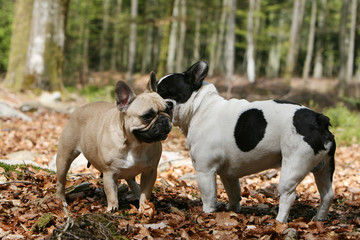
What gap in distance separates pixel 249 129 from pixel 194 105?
31.6 inches

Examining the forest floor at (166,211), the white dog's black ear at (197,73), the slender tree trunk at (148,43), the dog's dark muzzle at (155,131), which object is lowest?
the forest floor at (166,211)

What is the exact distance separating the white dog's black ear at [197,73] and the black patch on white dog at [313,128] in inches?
47.8

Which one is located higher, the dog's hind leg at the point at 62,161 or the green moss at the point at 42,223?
the dog's hind leg at the point at 62,161

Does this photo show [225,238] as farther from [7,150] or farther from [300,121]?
[7,150]

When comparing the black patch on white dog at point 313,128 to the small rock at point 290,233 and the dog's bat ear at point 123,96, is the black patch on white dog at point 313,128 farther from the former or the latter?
the dog's bat ear at point 123,96

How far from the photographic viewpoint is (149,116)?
12.3 feet

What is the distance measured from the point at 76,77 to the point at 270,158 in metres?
23.7

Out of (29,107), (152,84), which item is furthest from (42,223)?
(29,107)

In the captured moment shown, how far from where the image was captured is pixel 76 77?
25.6 meters

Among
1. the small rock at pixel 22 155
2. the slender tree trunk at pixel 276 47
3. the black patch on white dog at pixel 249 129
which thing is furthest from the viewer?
the slender tree trunk at pixel 276 47

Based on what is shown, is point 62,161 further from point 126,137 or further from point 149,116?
point 149,116

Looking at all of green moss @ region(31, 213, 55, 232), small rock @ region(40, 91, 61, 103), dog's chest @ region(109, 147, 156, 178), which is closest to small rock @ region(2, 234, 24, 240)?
green moss @ region(31, 213, 55, 232)

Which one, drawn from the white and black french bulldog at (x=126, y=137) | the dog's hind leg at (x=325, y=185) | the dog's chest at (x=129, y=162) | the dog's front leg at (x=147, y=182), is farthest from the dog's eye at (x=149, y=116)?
the dog's hind leg at (x=325, y=185)

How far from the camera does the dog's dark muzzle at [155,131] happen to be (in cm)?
366
